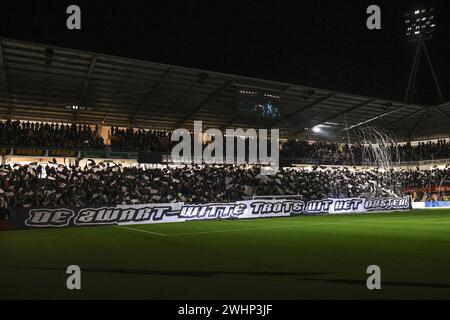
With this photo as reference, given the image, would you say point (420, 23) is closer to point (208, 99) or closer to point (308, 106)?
point (308, 106)

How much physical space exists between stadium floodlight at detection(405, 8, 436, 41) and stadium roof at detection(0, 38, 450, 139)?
9.43 metres

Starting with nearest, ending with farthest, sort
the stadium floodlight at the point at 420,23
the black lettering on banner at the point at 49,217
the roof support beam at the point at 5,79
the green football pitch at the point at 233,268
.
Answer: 1. the green football pitch at the point at 233,268
2. the black lettering on banner at the point at 49,217
3. the roof support beam at the point at 5,79
4. the stadium floodlight at the point at 420,23

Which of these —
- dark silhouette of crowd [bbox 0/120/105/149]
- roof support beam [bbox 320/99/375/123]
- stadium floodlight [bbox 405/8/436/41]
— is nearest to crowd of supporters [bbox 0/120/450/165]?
dark silhouette of crowd [bbox 0/120/105/149]

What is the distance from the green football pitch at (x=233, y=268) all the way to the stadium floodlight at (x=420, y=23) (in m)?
39.9

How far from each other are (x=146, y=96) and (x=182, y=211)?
10.9 m

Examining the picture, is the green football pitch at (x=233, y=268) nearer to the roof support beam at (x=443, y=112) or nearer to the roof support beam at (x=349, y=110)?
the roof support beam at (x=349, y=110)

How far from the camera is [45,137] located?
3128 centimetres

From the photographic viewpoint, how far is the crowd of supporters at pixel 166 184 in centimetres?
2576

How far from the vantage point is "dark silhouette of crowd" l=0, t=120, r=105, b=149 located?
30.0 meters

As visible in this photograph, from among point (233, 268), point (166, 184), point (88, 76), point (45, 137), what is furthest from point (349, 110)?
point (233, 268)

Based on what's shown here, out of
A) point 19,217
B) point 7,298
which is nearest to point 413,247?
point 7,298

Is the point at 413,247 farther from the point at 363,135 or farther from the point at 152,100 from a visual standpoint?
the point at 363,135

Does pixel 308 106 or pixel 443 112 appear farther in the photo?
pixel 443 112

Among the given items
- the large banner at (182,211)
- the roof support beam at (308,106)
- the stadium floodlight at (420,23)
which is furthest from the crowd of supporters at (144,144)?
the stadium floodlight at (420,23)
